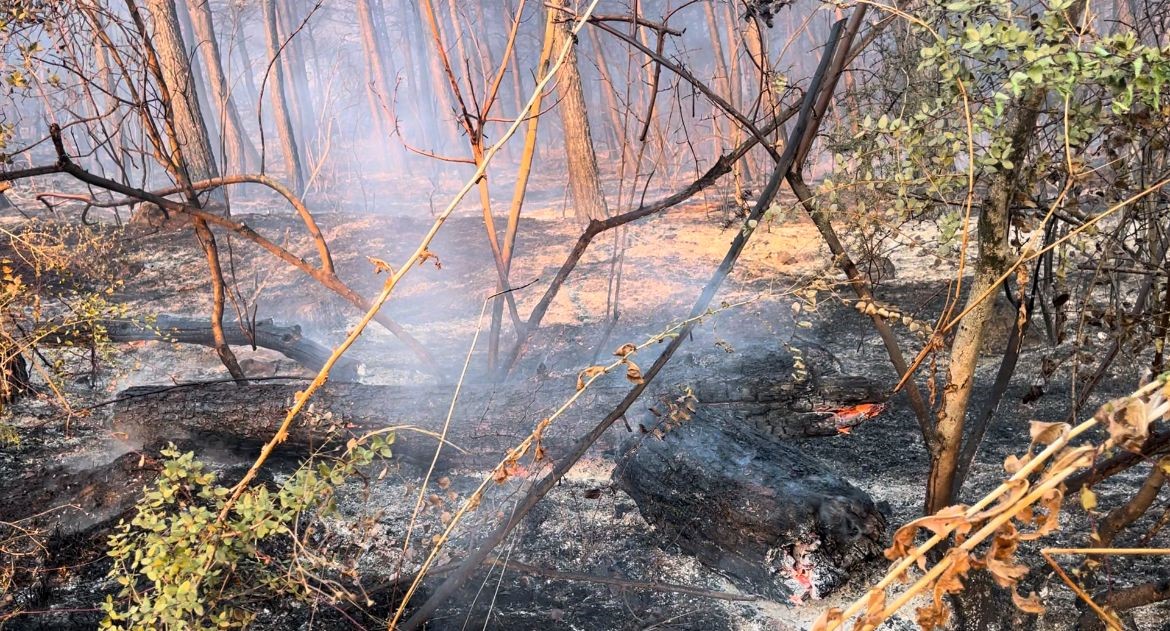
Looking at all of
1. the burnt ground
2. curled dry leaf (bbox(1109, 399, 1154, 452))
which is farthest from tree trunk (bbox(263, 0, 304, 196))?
curled dry leaf (bbox(1109, 399, 1154, 452))

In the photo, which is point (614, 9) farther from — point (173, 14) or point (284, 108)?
point (173, 14)

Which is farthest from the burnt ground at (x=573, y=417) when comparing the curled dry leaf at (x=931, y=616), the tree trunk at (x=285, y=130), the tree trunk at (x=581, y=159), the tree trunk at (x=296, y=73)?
the tree trunk at (x=296, y=73)

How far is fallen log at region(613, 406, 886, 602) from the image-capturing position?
2756mm

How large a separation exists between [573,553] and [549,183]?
15504 mm

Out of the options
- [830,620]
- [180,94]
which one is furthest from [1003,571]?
[180,94]

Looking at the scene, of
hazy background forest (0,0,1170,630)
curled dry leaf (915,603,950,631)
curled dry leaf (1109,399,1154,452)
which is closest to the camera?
curled dry leaf (1109,399,1154,452)

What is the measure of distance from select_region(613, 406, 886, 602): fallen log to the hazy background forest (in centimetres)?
1

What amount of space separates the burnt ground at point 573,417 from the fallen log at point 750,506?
0.09 metres

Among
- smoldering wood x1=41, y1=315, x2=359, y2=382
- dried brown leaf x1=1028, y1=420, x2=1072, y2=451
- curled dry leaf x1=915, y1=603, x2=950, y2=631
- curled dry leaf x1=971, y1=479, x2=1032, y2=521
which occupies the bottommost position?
smoldering wood x1=41, y1=315, x2=359, y2=382

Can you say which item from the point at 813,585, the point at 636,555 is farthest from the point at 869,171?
the point at 636,555

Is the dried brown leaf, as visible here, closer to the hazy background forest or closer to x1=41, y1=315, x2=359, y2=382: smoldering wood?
the hazy background forest

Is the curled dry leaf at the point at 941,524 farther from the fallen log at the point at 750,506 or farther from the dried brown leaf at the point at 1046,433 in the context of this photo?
the fallen log at the point at 750,506

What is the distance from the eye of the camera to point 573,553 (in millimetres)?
3129

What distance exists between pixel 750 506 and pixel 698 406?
2.09ft
